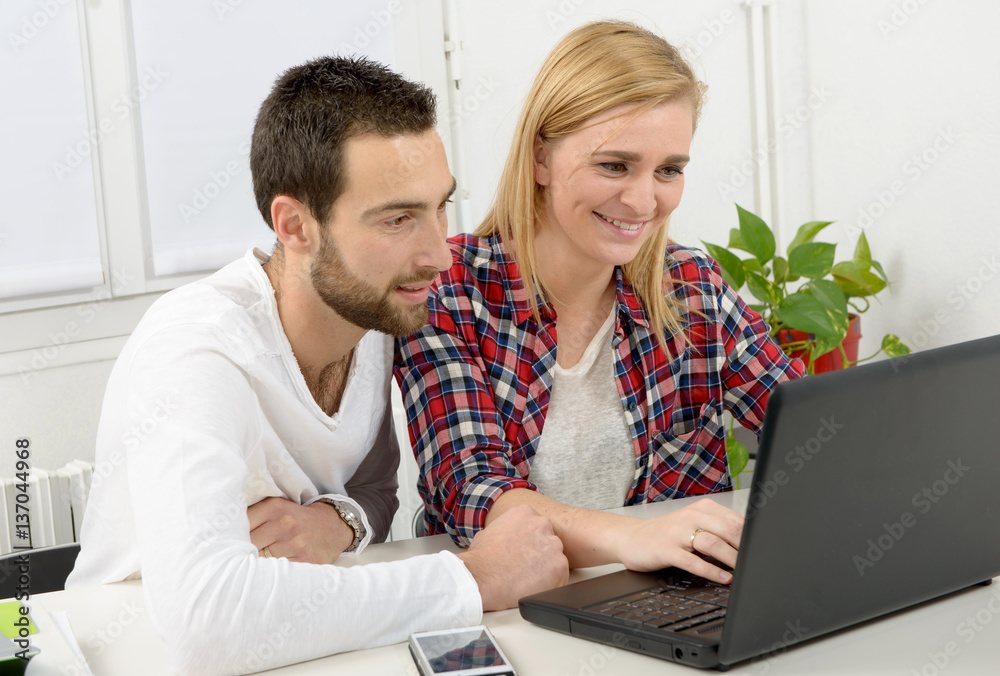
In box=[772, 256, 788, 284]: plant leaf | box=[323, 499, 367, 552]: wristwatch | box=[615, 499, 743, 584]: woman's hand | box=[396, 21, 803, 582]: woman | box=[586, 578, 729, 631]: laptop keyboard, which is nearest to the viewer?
box=[586, 578, 729, 631]: laptop keyboard

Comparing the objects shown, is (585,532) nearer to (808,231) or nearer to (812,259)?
(812,259)

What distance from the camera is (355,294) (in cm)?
113

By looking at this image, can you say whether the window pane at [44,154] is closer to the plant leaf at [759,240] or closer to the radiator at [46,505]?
the radiator at [46,505]

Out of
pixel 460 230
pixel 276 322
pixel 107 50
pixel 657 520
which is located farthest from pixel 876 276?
pixel 107 50

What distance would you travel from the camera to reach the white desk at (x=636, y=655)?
0.79 meters

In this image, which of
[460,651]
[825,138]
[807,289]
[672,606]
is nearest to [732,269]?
[807,289]

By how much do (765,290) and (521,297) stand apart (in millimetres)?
1095

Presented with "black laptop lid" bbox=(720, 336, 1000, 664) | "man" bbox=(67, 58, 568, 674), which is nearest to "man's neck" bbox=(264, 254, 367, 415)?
"man" bbox=(67, 58, 568, 674)

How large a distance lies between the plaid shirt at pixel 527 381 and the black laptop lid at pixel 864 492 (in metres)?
0.47

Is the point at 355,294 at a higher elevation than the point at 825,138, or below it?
below

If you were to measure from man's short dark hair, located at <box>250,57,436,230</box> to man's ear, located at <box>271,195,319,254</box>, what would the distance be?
0.5 inches

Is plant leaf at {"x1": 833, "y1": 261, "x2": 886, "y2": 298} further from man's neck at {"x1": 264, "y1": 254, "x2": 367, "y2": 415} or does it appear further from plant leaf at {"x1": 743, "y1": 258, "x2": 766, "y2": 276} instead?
man's neck at {"x1": 264, "y1": 254, "x2": 367, "y2": 415}

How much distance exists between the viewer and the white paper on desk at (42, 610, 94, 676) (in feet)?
2.76

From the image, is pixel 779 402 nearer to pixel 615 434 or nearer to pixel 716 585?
pixel 716 585
